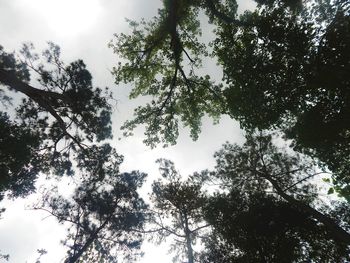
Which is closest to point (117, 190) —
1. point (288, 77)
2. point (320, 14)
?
point (288, 77)

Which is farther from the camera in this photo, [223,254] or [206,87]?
[206,87]

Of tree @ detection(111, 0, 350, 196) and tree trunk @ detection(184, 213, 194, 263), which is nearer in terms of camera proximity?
tree @ detection(111, 0, 350, 196)

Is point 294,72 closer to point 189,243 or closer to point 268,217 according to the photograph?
point 268,217

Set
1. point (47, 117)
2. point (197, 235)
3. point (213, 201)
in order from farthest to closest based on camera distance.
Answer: point (197, 235)
point (213, 201)
point (47, 117)

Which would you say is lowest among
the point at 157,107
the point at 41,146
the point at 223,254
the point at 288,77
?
the point at 223,254

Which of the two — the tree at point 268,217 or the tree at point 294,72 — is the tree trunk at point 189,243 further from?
the tree at point 294,72

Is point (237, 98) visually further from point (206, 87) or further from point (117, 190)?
point (117, 190)

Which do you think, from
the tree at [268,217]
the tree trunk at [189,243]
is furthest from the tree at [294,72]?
the tree trunk at [189,243]

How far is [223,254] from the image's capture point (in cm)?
1644

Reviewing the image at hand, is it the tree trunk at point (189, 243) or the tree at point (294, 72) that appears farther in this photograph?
the tree trunk at point (189, 243)

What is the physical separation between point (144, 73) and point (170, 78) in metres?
1.93

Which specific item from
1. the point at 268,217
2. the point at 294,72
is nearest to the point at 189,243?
the point at 268,217

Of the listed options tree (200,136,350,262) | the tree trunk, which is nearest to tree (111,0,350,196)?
tree (200,136,350,262)

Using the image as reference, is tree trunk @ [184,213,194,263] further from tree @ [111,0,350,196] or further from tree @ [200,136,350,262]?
tree @ [111,0,350,196]
